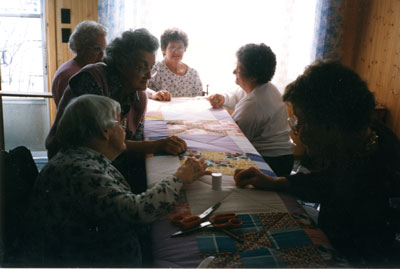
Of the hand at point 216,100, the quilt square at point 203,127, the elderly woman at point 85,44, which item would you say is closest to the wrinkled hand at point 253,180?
the quilt square at point 203,127

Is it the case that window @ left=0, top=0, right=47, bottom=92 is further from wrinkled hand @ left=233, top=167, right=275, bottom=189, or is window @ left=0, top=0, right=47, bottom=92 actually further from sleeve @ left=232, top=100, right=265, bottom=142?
wrinkled hand @ left=233, top=167, right=275, bottom=189

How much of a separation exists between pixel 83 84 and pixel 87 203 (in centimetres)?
73

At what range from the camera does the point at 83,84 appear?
1524 millimetres

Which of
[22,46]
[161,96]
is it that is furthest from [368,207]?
[22,46]

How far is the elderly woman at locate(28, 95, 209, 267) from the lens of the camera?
0.95 meters

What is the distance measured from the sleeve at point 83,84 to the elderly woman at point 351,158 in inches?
32.4

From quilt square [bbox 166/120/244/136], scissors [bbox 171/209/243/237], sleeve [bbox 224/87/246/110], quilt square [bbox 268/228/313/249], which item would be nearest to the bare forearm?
quilt square [bbox 166/120/244/136]

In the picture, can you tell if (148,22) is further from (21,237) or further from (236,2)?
(21,237)

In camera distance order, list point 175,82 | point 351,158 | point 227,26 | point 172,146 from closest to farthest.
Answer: point 351,158 → point 172,146 → point 175,82 → point 227,26

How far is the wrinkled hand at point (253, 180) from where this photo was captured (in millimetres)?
1254

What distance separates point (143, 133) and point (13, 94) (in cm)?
149

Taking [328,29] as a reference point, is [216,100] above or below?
below

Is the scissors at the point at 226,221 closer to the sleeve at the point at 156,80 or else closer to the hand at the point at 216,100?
the hand at the point at 216,100

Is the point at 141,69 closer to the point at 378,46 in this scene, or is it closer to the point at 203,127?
the point at 203,127
